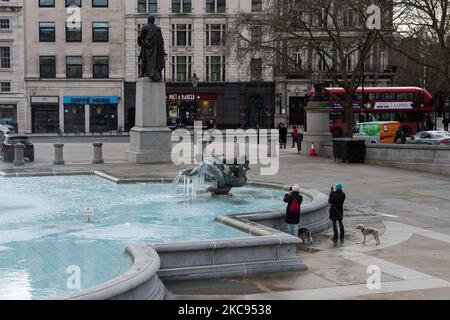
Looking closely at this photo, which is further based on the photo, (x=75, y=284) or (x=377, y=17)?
(x=377, y=17)

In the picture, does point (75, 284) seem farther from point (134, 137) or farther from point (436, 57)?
point (436, 57)

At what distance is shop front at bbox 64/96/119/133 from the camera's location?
67.4m

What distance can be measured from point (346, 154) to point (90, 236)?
20301 mm

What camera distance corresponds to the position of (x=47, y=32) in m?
67.4

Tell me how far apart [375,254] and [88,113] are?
191ft

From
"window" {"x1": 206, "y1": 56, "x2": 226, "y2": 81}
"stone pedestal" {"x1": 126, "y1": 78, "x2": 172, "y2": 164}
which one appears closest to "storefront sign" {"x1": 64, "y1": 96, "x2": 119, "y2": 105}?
"window" {"x1": 206, "y1": 56, "x2": 226, "y2": 81}

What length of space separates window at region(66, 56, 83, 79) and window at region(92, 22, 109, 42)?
2752mm


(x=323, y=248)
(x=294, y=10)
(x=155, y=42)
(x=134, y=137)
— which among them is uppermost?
(x=294, y=10)

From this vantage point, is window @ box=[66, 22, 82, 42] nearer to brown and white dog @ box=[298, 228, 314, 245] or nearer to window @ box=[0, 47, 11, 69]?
window @ box=[0, 47, 11, 69]

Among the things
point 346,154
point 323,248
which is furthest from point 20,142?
point 323,248

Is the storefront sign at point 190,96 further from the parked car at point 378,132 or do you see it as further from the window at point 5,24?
the parked car at point 378,132

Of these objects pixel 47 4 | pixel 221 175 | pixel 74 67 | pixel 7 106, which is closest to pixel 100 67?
pixel 74 67

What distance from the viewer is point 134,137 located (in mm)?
30375

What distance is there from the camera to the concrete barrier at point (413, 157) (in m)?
27.0
